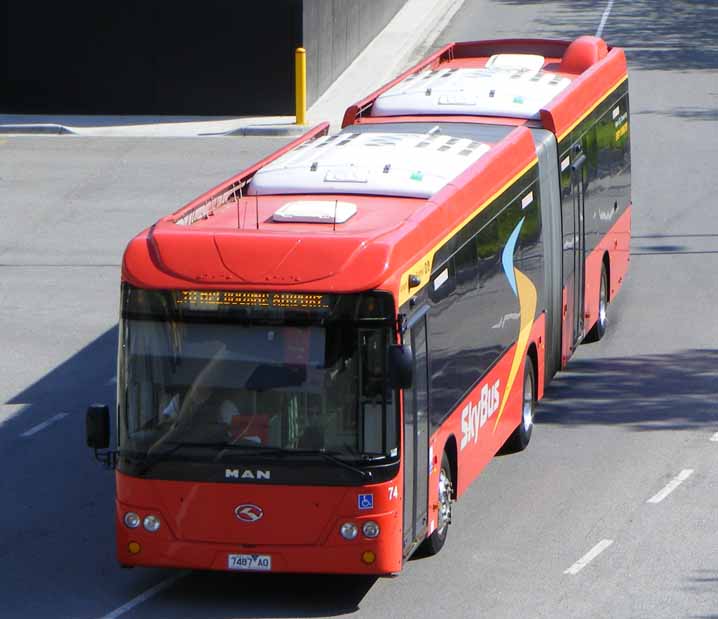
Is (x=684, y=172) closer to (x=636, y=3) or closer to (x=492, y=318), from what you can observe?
(x=492, y=318)

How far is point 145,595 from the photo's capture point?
12062mm

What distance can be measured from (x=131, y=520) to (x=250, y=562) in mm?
930

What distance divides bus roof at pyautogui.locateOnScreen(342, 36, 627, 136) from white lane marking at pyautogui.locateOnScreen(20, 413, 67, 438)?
4345mm

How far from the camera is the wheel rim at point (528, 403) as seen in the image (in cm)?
1562

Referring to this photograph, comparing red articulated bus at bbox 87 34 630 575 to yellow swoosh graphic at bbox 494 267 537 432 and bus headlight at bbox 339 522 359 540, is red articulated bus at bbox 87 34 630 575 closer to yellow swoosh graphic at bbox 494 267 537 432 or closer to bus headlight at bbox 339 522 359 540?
bus headlight at bbox 339 522 359 540

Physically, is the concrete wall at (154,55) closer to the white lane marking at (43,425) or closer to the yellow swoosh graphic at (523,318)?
the white lane marking at (43,425)

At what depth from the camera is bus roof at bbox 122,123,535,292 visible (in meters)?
11.1

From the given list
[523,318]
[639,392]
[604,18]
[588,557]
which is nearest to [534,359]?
[523,318]

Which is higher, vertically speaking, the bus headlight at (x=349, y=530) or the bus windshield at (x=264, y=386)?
the bus windshield at (x=264, y=386)

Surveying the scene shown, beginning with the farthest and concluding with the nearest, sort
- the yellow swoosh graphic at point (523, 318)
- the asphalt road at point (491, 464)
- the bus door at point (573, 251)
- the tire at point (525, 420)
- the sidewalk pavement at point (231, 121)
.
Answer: the sidewalk pavement at point (231, 121)
the bus door at point (573, 251)
the tire at point (525, 420)
the yellow swoosh graphic at point (523, 318)
the asphalt road at point (491, 464)

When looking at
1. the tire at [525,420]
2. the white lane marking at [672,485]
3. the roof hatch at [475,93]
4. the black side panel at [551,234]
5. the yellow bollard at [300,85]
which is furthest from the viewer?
the yellow bollard at [300,85]

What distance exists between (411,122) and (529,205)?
161 cm

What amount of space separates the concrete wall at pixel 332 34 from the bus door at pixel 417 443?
70.5 feet

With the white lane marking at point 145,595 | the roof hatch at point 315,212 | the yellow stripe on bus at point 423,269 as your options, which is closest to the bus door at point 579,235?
the yellow stripe on bus at point 423,269
